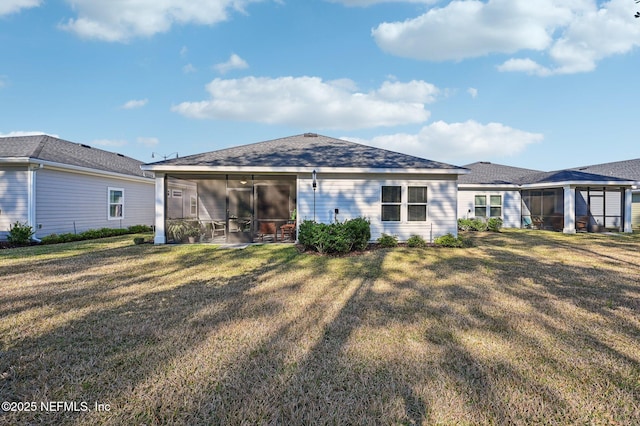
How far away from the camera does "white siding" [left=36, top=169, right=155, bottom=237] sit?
11625 mm

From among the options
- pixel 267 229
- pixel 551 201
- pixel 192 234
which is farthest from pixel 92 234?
pixel 551 201

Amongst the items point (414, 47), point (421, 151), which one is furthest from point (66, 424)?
point (421, 151)

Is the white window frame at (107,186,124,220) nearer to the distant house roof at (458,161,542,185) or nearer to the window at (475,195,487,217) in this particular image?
the distant house roof at (458,161,542,185)

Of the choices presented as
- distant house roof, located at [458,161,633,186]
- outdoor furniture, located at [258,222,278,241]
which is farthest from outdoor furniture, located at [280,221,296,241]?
distant house roof, located at [458,161,633,186]

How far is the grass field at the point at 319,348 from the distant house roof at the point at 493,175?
46.6 feet

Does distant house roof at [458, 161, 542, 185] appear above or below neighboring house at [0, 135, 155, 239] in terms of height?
above

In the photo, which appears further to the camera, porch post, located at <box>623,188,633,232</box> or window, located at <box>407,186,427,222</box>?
porch post, located at <box>623,188,633,232</box>

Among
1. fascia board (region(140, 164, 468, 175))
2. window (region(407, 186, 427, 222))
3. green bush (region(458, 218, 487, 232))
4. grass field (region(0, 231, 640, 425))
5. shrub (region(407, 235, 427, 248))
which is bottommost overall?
grass field (region(0, 231, 640, 425))

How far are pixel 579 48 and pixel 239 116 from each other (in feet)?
78.6

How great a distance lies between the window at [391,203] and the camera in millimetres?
11500

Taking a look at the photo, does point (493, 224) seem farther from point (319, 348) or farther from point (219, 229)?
point (319, 348)

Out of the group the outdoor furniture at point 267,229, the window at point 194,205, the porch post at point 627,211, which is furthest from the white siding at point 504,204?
the window at point 194,205

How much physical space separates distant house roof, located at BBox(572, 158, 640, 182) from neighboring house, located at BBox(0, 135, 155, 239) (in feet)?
103

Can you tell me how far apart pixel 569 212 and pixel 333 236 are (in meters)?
15.1
